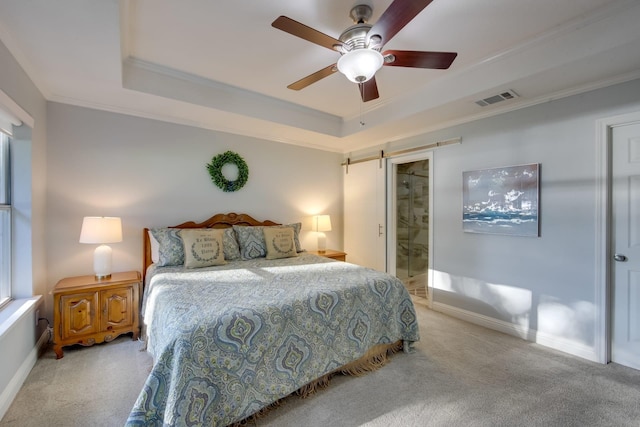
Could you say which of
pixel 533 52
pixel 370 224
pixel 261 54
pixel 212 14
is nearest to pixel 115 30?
pixel 212 14

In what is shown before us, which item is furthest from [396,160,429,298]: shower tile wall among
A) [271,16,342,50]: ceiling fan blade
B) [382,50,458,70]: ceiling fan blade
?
[271,16,342,50]: ceiling fan blade

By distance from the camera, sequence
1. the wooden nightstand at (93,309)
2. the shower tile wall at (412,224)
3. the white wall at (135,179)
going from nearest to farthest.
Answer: the wooden nightstand at (93,309), the white wall at (135,179), the shower tile wall at (412,224)

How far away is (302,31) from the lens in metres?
1.71

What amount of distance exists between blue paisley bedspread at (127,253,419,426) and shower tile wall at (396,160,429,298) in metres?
2.14

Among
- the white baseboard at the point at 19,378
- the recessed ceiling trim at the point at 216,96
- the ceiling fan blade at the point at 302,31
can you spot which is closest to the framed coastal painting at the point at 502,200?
the recessed ceiling trim at the point at 216,96

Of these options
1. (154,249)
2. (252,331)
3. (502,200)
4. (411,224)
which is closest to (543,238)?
(502,200)

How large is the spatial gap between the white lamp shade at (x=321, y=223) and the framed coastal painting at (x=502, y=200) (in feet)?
6.27

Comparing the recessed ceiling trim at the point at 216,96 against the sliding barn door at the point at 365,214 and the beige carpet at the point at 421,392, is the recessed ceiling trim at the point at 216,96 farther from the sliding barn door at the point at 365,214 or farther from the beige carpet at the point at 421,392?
the beige carpet at the point at 421,392

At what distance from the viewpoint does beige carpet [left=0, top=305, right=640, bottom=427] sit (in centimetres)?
181

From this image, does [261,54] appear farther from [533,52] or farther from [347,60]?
[533,52]

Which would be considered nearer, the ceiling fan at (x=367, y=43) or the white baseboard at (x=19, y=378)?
the ceiling fan at (x=367, y=43)

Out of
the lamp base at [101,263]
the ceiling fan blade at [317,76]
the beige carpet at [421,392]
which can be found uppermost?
the ceiling fan blade at [317,76]

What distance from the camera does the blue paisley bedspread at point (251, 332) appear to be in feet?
4.96

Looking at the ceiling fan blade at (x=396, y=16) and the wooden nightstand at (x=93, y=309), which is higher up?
the ceiling fan blade at (x=396, y=16)
